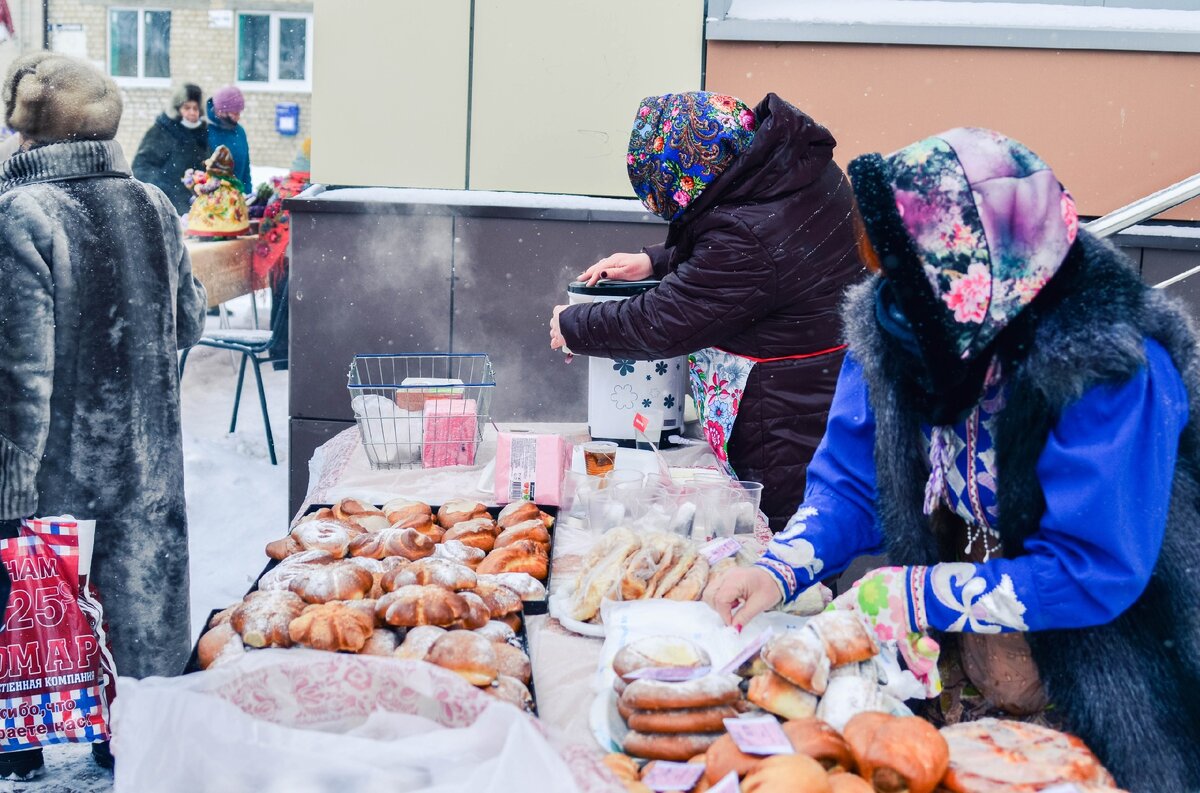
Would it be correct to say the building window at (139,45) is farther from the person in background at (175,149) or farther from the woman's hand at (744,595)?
the woman's hand at (744,595)

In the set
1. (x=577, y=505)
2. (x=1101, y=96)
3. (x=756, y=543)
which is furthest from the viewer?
(x=1101, y=96)

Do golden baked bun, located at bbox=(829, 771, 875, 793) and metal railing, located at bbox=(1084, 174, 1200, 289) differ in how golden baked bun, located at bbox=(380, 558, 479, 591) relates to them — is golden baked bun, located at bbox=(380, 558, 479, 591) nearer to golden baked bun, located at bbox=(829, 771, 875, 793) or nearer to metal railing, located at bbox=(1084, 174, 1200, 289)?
golden baked bun, located at bbox=(829, 771, 875, 793)

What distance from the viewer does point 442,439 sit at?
304 centimetres

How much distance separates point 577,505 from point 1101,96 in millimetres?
3433

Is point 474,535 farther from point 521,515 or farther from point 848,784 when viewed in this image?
point 848,784

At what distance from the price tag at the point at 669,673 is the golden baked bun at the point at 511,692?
17cm

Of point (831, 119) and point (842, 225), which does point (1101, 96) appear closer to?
point (831, 119)

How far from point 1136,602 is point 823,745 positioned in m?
0.58

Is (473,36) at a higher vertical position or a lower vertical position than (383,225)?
higher

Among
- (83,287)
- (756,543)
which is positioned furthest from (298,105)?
(756,543)

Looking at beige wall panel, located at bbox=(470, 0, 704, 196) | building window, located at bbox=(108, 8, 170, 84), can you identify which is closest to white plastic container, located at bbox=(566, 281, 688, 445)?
beige wall panel, located at bbox=(470, 0, 704, 196)

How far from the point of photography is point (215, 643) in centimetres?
177

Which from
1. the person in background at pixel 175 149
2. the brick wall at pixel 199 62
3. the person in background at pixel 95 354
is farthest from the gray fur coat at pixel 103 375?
the brick wall at pixel 199 62

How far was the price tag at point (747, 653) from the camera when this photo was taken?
5.26 feet
